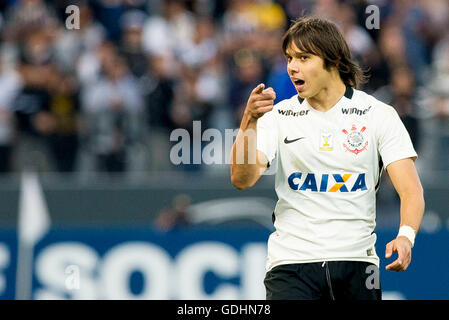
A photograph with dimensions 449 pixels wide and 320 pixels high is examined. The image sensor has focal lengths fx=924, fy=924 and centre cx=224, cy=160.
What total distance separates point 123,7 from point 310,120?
7.51 metres

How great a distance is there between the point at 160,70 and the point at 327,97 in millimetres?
6280

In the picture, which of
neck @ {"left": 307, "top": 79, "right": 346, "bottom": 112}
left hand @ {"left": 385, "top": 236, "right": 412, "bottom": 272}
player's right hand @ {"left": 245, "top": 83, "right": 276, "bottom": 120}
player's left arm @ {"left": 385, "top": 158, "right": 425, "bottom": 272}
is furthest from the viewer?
neck @ {"left": 307, "top": 79, "right": 346, "bottom": 112}

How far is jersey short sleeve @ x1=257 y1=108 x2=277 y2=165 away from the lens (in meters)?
4.66

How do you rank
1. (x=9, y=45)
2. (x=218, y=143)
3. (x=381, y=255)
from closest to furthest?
1. (x=381, y=255)
2. (x=218, y=143)
3. (x=9, y=45)

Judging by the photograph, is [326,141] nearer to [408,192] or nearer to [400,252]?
[408,192]

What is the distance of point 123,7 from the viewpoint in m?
11.9

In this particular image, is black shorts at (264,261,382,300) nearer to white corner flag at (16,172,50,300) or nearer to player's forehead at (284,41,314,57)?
player's forehead at (284,41,314,57)

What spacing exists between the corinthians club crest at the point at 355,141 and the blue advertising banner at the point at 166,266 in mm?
4276

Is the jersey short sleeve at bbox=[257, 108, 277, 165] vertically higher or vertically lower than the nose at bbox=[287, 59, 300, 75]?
lower

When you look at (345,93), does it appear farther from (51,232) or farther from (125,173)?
(125,173)

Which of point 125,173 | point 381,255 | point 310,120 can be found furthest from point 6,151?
point 310,120

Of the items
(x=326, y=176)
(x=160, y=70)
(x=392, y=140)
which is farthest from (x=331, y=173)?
(x=160, y=70)

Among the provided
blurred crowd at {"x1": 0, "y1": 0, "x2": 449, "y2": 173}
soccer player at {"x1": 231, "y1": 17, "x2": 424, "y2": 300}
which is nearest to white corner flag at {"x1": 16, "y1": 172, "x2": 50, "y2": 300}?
blurred crowd at {"x1": 0, "y1": 0, "x2": 449, "y2": 173}

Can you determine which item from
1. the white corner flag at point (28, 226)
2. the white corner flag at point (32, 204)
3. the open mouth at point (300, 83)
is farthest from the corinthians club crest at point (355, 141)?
the white corner flag at point (32, 204)
